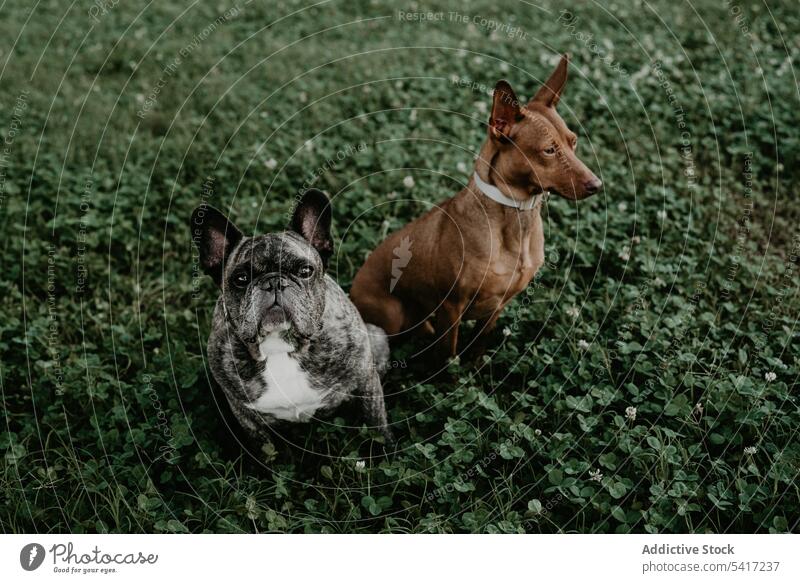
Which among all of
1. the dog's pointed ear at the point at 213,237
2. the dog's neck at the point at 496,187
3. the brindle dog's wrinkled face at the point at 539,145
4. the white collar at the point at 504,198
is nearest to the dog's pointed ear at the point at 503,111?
the brindle dog's wrinkled face at the point at 539,145

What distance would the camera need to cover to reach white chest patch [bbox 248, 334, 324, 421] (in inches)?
144

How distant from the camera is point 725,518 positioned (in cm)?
356

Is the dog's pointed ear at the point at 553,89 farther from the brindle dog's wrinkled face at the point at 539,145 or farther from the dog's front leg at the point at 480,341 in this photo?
the dog's front leg at the point at 480,341

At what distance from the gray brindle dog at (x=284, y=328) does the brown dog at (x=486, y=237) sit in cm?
54

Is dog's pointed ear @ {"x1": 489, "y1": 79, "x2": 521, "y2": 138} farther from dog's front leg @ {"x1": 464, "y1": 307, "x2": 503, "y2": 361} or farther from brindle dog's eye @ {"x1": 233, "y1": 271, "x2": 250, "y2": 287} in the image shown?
brindle dog's eye @ {"x1": 233, "y1": 271, "x2": 250, "y2": 287}

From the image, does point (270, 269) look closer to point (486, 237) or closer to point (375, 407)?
point (375, 407)

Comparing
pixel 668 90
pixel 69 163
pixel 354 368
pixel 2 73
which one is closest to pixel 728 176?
pixel 668 90

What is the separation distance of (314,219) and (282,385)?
935 mm

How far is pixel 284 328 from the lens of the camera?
3.46m

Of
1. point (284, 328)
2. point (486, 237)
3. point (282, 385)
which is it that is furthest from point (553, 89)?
point (282, 385)

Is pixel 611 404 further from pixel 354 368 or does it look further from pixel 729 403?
pixel 354 368

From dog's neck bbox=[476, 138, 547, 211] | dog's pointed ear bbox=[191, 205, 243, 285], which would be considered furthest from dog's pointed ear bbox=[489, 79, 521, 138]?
dog's pointed ear bbox=[191, 205, 243, 285]

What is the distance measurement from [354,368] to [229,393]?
2.37ft

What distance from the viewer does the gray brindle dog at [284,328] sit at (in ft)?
11.2
